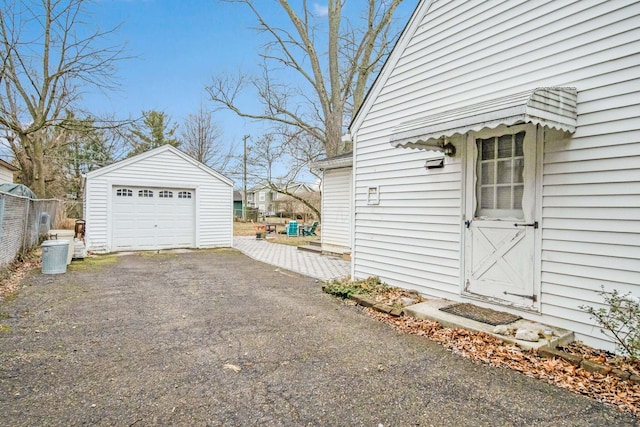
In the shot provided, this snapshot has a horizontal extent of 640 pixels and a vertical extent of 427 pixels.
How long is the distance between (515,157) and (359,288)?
3.14 meters

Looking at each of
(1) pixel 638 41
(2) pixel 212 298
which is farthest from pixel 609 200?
(2) pixel 212 298

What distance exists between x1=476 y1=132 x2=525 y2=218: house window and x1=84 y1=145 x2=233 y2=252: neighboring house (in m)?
10.5

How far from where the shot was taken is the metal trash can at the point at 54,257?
25.0 ft

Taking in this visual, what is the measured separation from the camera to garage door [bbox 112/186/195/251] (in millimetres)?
11758

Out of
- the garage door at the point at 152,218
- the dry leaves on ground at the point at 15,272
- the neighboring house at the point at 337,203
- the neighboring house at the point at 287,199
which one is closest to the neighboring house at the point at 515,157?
the neighboring house at the point at 337,203

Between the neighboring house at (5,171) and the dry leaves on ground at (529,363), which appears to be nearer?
the dry leaves on ground at (529,363)

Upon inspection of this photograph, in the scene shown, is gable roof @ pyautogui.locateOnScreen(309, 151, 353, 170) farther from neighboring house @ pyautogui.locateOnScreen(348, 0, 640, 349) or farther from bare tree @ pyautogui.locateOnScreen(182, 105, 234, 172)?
bare tree @ pyautogui.locateOnScreen(182, 105, 234, 172)

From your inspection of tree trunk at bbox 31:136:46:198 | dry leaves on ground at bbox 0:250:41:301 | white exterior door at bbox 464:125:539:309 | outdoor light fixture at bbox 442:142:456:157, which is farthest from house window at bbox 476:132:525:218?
tree trunk at bbox 31:136:46:198

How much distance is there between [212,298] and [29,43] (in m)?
12.9

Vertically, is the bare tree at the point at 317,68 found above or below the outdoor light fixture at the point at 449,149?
above

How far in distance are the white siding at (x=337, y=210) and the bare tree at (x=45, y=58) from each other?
9524 mm

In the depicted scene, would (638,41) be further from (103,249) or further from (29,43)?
(29,43)

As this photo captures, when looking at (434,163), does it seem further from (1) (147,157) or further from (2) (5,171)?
(2) (5,171)

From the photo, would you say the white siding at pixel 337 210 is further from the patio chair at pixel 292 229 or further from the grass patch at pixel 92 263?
the patio chair at pixel 292 229
